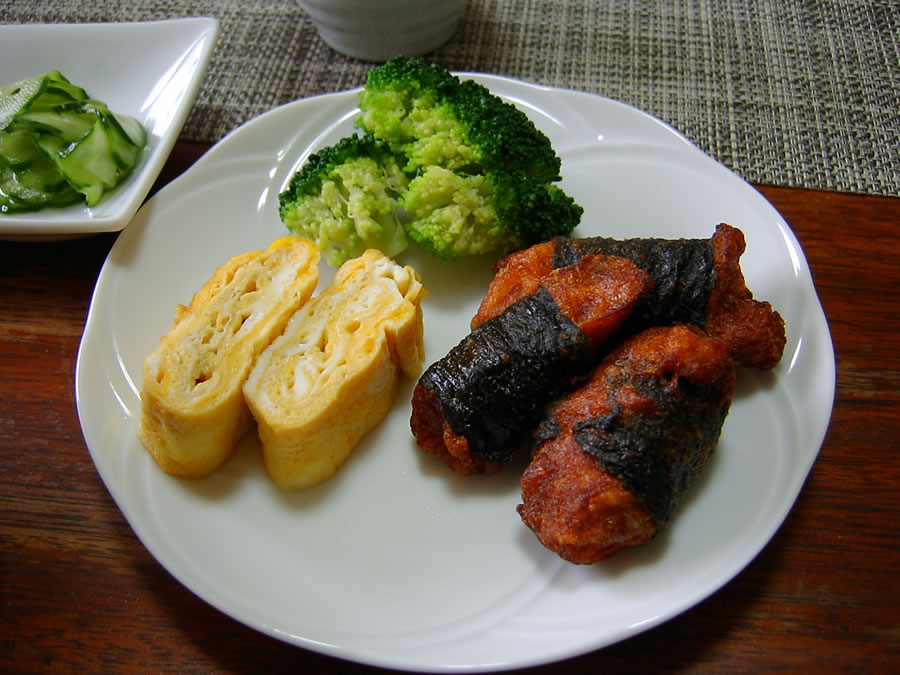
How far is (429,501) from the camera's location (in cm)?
245

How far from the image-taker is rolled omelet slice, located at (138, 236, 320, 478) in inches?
93.7

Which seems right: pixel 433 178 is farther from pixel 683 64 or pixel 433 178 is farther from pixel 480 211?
pixel 683 64

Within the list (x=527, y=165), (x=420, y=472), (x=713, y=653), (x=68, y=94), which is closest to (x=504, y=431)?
(x=420, y=472)

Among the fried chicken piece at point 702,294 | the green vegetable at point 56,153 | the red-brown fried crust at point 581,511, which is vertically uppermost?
the green vegetable at point 56,153

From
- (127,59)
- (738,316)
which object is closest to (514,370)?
(738,316)

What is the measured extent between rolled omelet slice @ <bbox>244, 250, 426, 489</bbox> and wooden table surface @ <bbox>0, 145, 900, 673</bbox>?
1.81ft

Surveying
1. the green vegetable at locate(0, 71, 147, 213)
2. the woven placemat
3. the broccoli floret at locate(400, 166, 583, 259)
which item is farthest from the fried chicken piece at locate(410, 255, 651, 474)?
the green vegetable at locate(0, 71, 147, 213)

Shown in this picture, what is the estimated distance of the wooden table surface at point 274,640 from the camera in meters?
2.22

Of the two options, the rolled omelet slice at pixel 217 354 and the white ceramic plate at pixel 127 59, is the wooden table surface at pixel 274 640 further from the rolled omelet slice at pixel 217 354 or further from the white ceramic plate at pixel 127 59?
the white ceramic plate at pixel 127 59

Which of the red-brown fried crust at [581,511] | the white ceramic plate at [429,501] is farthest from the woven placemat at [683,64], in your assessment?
the red-brown fried crust at [581,511]

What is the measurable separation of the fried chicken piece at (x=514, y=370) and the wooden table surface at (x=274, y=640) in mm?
702

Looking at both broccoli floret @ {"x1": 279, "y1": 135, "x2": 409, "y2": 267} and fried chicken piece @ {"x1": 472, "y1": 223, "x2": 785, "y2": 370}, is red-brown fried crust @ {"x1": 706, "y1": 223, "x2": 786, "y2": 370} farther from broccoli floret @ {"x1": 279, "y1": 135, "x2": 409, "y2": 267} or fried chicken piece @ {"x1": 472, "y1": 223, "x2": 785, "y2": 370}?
broccoli floret @ {"x1": 279, "y1": 135, "x2": 409, "y2": 267}

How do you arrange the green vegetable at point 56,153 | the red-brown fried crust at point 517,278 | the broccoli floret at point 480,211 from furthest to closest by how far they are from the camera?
the green vegetable at point 56,153 → the broccoli floret at point 480,211 → the red-brown fried crust at point 517,278

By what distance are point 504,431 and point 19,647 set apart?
1595 mm
